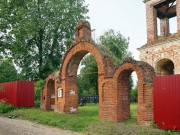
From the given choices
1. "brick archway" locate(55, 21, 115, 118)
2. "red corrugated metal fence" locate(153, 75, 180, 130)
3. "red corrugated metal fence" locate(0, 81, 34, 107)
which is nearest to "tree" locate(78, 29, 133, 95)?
"red corrugated metal fence" locate(0, 81, 34, 107)

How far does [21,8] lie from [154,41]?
9403 mm

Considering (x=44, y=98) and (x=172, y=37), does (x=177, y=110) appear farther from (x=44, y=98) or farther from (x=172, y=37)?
(x=44, y=98)

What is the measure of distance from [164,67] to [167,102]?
10035mm

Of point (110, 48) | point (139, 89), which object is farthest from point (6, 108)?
point (110, 48)

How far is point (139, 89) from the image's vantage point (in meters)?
11.8

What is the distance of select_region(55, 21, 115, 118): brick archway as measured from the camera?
14047 millimetres

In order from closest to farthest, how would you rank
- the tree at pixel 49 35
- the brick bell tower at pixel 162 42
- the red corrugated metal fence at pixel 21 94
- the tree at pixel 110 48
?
1. the brick bell tower at pixel 162 42
2. the red corrugated metal fence at pixel 21 94
3. the tree at pixel 49 35
4. the tree at pixel 110 48

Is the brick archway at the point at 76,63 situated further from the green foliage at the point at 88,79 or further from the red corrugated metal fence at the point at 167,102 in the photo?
the green foliage at the point at 88,79

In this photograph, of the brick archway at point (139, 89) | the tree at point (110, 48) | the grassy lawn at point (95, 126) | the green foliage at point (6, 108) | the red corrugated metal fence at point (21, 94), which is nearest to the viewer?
the grassy lawn at point (95, 126)

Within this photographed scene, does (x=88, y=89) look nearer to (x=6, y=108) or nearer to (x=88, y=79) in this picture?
(x=88, y=79)

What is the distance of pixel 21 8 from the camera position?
17.0 meters

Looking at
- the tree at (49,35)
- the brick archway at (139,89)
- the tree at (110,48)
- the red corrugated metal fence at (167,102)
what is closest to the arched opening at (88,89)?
the tree at (110,48)

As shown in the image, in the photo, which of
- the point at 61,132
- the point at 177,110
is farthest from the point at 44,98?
the point at 177,110

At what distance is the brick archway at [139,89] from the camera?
11.4m
